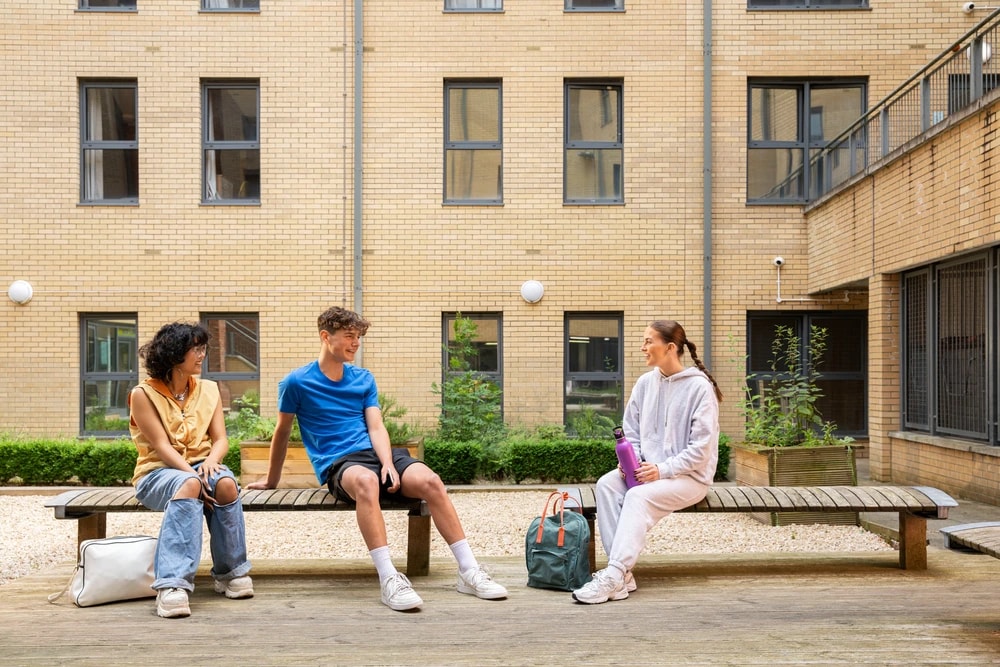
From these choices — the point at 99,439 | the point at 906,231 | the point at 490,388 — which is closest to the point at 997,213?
the point at 906,231

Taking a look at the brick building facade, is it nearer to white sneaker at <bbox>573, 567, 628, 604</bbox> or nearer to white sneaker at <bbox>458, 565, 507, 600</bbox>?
white sneaker at <bbox>458, 565, 507, 600</bbox>

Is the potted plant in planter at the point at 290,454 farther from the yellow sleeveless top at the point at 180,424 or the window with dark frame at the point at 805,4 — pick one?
the window with dark frame at the point at 805,4

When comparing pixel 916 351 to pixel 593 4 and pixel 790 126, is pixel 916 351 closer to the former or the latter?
pixel 790 126

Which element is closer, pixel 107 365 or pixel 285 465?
pixel 285 465

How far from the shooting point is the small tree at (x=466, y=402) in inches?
454

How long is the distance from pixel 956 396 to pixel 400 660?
7.73 m

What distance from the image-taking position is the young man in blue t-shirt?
4.83 metres

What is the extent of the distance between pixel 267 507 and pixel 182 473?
0.59 m

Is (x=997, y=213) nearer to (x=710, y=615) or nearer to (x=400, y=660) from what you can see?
(x=710, y=615)

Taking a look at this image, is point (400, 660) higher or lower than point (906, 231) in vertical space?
lower

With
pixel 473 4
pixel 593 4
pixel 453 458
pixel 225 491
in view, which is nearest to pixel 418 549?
pixel 225 491

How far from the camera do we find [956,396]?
942 cm

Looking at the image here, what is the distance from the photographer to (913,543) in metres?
5.64

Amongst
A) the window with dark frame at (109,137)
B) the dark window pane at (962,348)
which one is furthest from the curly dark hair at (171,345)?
the window with dark frame at (109,137)
